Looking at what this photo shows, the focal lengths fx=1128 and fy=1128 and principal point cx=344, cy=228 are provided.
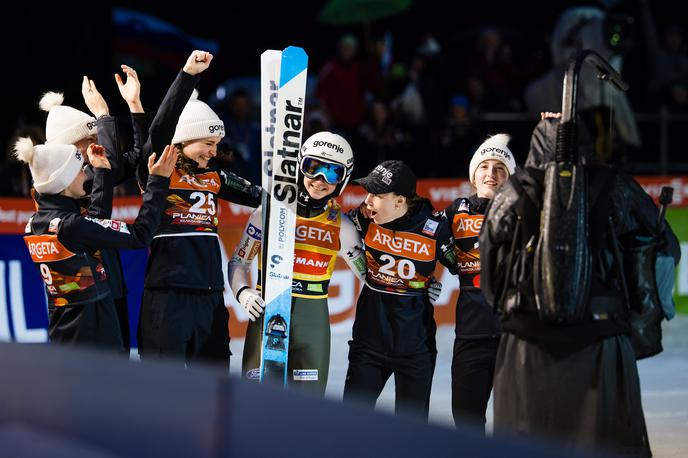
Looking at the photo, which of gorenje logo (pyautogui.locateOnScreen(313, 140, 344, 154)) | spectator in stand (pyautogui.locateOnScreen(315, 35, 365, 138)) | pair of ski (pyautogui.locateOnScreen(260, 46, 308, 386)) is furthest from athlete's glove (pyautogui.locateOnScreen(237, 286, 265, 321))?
spectator in stand (pyautogui.locateOnScreen(315, 35, 365, 138))

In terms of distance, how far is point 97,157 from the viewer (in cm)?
577

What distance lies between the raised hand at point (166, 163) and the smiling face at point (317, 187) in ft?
2.47

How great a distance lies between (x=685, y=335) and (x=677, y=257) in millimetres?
5855

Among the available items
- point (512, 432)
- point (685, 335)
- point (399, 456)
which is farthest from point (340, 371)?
point (399, 456)

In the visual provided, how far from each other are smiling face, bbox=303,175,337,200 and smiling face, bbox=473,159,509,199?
87cm

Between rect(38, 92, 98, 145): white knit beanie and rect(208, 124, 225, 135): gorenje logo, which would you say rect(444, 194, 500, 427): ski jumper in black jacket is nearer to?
rect(208, 124, 225, 135): gorenje logo

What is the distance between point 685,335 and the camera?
1028 cm

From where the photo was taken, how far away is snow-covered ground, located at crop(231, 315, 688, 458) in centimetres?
685

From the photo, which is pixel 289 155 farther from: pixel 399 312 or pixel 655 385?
pixel 655 385

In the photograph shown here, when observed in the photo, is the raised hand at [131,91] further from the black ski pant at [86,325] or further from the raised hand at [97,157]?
the black ski pant at [86,325]

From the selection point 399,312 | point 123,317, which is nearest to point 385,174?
point 399,312

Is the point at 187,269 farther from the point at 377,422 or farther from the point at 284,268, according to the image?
the point at 377,422

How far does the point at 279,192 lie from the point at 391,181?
0.62 m

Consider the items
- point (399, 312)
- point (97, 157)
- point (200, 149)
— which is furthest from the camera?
point (200, 149)
